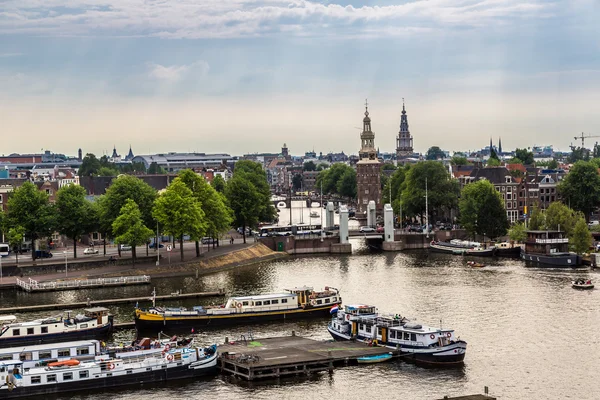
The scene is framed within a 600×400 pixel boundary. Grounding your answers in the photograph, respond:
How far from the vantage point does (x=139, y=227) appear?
12106 centimetres

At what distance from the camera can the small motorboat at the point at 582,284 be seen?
104 metres

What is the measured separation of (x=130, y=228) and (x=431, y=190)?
72.9 metres

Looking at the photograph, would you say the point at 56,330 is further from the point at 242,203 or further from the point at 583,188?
the point at 583,188

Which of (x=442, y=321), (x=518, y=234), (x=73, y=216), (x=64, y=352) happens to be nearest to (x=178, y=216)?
(x=73, y=216)

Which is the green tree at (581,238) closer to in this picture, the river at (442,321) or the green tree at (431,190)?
the river at (442,321)

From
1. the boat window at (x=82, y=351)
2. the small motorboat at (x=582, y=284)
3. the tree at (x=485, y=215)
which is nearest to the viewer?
the boat window at (x=82, y=351)

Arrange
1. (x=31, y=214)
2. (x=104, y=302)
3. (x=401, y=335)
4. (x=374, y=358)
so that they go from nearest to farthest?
(x=374, y=358) → (x=401, y=335) → (x=104, y=302) → (x=31, y=214)

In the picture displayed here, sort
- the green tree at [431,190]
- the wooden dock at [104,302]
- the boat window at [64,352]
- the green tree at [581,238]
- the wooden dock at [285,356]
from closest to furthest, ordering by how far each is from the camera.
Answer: the wooden dock at [285,356] → the boat window at [64,352] → the wooden dock at [104,302] → the green tree at [581,238] → the green tree at [431,190]

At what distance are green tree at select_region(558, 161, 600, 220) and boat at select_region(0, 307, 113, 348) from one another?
115 m

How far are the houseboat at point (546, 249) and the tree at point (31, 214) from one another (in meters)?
65.0

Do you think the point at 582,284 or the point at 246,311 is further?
the point at 582,284

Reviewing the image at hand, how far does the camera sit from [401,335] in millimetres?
74250

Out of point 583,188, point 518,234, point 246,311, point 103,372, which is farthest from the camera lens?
point 583,188

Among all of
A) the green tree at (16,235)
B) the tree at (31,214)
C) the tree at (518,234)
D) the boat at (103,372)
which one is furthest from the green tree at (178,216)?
the boat at (103,372)
